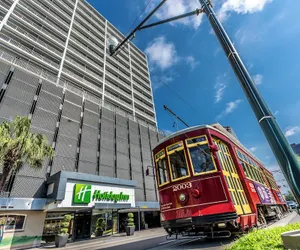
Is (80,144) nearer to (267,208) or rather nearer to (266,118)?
(267,208)

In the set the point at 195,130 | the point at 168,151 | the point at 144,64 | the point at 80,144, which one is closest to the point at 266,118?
the point at 195,130

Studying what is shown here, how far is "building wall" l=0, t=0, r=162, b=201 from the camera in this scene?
68.4ft

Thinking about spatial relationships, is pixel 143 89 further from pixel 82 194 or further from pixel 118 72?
pixel 82 194

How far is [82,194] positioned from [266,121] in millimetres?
19418

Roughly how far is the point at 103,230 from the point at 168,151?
17.3m

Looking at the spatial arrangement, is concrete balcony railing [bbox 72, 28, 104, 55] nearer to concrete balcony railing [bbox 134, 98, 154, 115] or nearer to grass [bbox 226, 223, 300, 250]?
concrete balcony railing [bbox 134, 98, 154, 115]

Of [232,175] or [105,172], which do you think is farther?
[105,172]

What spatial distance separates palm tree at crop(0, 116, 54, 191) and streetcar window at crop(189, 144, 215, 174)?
1042cm

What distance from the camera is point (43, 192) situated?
18297mm

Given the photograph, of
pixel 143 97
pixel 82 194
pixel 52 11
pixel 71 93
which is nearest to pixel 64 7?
pixel 52 11

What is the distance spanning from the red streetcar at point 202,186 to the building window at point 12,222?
1539 centimetres

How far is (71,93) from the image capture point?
2692 centimetres

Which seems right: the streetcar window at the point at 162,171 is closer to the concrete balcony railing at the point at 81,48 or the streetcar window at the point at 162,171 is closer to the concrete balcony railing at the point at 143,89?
the concrete balcony railing at the point at 81,48

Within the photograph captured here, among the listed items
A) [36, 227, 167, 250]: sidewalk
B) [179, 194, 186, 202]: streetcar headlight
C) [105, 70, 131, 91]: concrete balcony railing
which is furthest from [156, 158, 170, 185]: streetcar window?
[105, 70, 131, 91]: concrete balcony railing
